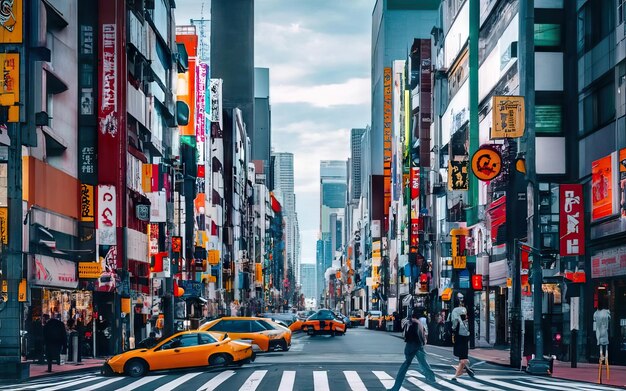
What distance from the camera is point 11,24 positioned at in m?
33.7

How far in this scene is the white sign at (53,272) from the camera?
41.2 metres

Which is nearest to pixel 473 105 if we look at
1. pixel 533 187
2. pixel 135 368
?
pixel 533 187

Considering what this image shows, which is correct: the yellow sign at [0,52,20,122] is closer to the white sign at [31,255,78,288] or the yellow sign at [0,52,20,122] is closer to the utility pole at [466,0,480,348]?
the white sign at [31,255,78,288]

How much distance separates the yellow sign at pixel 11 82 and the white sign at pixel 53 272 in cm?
1042

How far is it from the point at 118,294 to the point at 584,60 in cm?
2251

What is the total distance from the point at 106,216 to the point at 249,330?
10571 mm

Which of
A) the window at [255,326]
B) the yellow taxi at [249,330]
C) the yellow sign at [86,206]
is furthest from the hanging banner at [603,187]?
the yellow sign at [86,206]

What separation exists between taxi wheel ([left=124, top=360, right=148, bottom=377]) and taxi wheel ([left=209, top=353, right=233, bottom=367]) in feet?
7.63

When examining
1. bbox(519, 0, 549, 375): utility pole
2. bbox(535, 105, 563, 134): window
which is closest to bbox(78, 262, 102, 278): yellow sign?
bbox(535, 105, 563, 134): window

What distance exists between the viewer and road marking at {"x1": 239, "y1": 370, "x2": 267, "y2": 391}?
25.1m

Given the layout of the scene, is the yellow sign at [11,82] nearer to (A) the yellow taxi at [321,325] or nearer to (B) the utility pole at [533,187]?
(B) the utility pole at [533,187]

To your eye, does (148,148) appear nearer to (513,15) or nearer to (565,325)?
(513,15)

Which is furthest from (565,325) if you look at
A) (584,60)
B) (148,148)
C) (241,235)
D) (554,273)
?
(241,235)

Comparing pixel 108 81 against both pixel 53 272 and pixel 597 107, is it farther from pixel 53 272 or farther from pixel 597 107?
pixel 597 107
